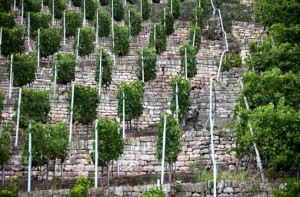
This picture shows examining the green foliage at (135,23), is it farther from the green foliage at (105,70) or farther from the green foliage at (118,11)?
the green foliage at (105,70)

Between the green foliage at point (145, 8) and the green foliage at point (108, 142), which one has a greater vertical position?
the green foliage at point (145, 8)

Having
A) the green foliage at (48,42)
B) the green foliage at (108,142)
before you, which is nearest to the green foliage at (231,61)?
the green foliage at (48,42)

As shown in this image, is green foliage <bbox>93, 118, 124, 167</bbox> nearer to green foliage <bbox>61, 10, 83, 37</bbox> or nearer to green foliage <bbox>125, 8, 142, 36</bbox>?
green foliage <bbox>61, 10, 83, 37</bbox>

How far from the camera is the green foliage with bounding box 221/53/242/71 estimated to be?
71.5ft

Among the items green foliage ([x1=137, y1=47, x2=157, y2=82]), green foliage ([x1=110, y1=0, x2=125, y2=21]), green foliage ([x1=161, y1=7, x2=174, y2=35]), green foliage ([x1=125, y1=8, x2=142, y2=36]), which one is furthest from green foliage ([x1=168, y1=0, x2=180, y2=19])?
green foliage ([x1=137, y1=47, x2=157, y2=82])

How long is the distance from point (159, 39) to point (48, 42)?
3892 millimetres

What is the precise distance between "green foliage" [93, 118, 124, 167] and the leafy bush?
2739 millimetres

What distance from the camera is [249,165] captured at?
15344 mm

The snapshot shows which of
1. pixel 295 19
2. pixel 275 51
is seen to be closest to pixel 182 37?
pixel 295 19

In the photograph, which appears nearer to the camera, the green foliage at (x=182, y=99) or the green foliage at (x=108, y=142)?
the green foliage at (x=108, y=142)

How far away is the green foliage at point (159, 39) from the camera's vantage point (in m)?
23.4

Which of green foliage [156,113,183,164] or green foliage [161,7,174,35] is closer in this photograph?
green foliage [156,113,183,164]

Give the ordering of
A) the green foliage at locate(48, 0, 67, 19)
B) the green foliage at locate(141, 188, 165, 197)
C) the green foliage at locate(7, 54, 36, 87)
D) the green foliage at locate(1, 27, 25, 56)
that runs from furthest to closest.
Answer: the green foliage at locate(48, 0, 67, 19)
the green foliage at locate(1, 27, 25, 56)
the green foliage at locate(7, 54, 36, 87)
the green foliage at locate(141, 188, 165, 197)

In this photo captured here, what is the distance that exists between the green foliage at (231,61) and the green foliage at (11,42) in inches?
268
